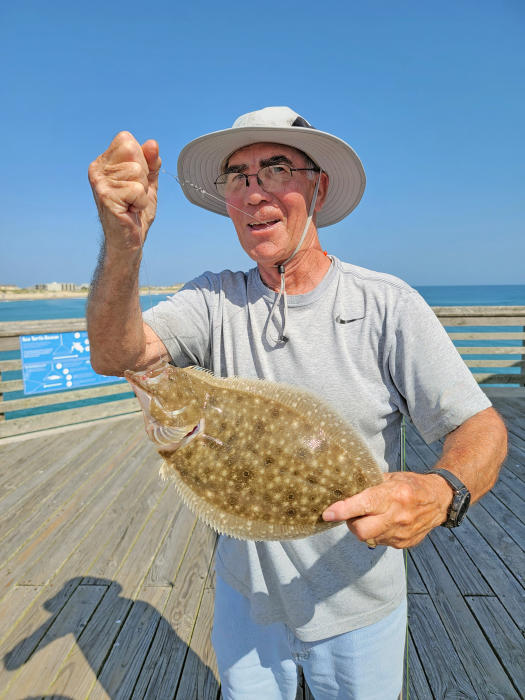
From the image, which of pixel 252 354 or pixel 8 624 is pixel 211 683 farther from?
pixel 252 354

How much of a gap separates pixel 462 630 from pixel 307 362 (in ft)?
8.17

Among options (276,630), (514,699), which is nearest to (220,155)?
(276,630)

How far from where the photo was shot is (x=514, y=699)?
2424 millimetres

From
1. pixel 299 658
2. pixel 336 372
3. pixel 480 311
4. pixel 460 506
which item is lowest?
pixel 299 658

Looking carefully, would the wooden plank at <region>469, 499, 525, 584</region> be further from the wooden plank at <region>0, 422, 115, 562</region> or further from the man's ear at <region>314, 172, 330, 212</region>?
the wooden plank at <region>0, 422, 115, 562</region>

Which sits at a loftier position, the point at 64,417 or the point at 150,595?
the point at 150,595

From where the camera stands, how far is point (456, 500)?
1.34 meters

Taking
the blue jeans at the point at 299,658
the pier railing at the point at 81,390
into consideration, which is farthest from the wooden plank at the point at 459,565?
the pier railing at the point at 81,390

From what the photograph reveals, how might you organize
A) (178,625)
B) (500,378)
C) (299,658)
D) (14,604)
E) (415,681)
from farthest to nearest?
(500,378) < (14,604) < (178,625) < (415,681) < (299,658)

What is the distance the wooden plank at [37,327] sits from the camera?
19.3 feet

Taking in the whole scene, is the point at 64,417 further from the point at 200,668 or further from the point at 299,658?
the point at 299,658

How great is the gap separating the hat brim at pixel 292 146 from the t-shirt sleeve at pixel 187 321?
0.39 m

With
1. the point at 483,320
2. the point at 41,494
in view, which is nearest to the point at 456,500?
the point at 41,494

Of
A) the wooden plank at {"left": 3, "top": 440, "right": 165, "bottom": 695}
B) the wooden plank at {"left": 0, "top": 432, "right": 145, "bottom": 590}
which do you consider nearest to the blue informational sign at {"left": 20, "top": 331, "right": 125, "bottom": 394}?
the wooden plank at {"left": 0, "top": 432, "right": 145, "bottom": 590}
